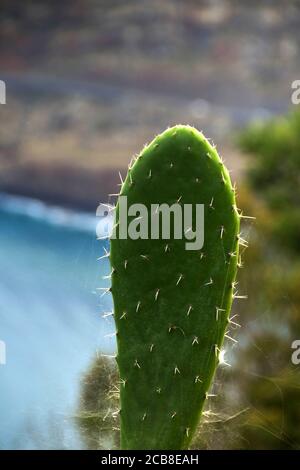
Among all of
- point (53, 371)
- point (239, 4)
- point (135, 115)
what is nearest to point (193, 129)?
point (53, 371)

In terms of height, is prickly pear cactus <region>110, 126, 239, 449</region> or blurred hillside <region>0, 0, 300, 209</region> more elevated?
blurred hillside <region>0, 0, 300, 209</region>

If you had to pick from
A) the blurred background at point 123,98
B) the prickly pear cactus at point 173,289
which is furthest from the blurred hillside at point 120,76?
the prickly pear cactus at point 173,289

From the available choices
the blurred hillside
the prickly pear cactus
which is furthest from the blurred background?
the prickly pear cactus

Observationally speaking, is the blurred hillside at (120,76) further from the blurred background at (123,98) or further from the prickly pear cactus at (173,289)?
the prickly pear cactus at (173,289)

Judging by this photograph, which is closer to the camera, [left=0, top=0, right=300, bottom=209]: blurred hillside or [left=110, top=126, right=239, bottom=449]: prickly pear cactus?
[left=110, top=126, right=239, bottom=449]: prickly pear cactus

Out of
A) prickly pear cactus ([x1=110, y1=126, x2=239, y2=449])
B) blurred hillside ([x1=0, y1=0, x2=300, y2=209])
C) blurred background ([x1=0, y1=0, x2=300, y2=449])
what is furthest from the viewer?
blurred hillside ([x1=0, y1=0, x2=300, y2=209])

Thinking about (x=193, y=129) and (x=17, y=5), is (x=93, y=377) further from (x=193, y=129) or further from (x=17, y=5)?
(x=17, y=5)

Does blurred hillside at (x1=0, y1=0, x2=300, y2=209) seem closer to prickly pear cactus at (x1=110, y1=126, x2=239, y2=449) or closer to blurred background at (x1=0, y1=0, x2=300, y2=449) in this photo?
blurred background at (x1=0, y1=0, x2=300, y2=449)

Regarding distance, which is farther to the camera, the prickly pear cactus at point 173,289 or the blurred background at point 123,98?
the blurred background at point 123,98
